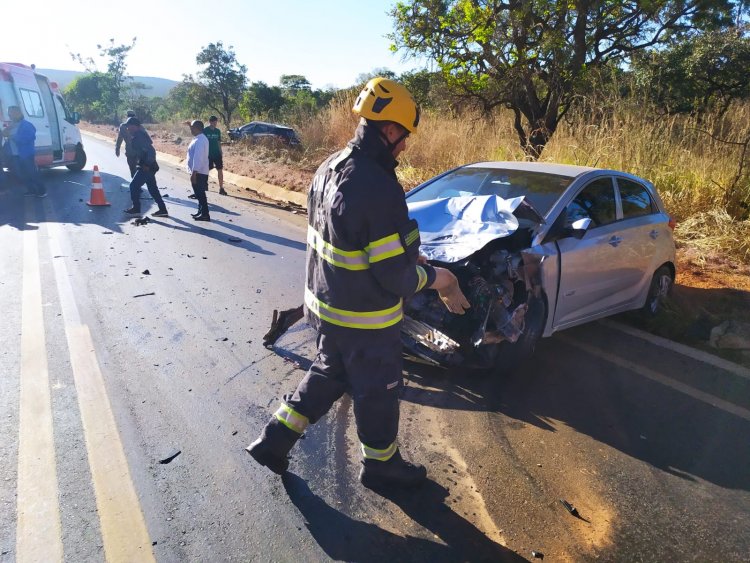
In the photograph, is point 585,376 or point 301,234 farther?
point 301,234

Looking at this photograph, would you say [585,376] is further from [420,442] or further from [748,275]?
[748,275]

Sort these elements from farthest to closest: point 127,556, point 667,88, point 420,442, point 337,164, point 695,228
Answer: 1. point 667,88
2. point 695,228
3. point 420,442
4. point 337,164
5. point 127,556

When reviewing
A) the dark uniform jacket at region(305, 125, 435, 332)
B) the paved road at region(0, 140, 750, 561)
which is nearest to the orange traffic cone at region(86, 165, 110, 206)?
the paved road at region(0, 140, 750, 561)

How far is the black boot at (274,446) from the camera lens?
2.78 metres

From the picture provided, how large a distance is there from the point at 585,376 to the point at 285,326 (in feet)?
7.85

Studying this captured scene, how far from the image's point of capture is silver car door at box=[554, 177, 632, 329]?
4.45 meters

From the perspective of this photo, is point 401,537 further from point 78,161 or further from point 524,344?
point 78,161

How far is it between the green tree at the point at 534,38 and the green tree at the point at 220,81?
2942 centimetres

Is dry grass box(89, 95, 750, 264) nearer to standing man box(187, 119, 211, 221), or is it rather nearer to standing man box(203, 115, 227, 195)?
standing man box(203, 115, 227, 195)

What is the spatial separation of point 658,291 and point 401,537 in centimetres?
437

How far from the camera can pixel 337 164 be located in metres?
2.54

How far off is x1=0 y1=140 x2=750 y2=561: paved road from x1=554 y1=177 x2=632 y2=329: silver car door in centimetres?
40

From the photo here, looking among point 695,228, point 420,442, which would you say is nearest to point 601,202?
point 420,442

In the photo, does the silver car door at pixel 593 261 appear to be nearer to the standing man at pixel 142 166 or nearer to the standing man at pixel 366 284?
the standing man at pixel 366 284
